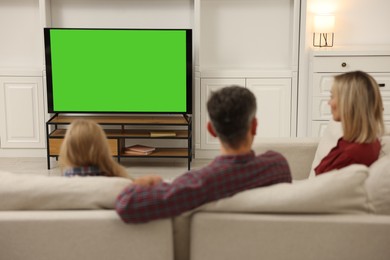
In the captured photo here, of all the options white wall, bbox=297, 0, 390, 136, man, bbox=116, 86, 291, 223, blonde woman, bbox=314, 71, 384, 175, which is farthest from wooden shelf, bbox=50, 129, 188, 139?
man, bbox=116, 86, 291, 223

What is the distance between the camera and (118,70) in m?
5.46

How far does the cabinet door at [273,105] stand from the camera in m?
5.61

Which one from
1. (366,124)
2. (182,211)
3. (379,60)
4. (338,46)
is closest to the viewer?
(182,211)

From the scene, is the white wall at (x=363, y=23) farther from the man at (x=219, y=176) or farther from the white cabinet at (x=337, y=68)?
the man at (x=219, y=176)

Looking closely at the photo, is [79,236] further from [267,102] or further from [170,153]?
[267,102]

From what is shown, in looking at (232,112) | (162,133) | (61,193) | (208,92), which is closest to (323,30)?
(208,92)

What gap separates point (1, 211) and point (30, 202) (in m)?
0.11

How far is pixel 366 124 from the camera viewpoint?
256 centimetres

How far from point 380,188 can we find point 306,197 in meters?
0.30

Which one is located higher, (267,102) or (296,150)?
(267,102)

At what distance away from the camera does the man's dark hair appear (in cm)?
194

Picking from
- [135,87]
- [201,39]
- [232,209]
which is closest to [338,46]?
[201,39]

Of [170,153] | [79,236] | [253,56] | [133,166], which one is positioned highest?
[253,56]

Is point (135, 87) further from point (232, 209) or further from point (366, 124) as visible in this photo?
point (232, 209)
